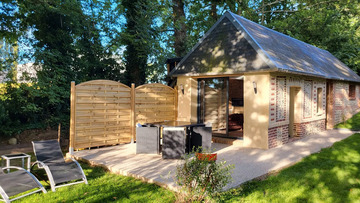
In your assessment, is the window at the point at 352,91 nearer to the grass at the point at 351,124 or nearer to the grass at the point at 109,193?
the grass at the point at 351,124

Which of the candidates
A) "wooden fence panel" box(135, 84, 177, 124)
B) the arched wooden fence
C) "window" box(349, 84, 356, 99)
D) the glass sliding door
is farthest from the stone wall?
"window" box(349, 84, 356, 99)

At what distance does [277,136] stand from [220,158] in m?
3.04

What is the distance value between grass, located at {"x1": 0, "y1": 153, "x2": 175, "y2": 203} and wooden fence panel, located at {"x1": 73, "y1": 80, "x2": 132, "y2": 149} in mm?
2943

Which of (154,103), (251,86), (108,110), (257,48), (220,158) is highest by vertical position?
(257,48)

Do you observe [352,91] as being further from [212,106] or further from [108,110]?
[108,110]

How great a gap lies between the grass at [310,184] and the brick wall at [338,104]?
6872 mm

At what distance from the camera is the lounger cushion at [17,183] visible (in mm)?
4484

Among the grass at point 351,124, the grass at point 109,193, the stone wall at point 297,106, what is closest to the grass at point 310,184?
the grass at point 109,193

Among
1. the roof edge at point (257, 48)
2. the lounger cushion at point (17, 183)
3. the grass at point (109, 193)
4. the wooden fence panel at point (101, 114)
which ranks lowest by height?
the grass at point (109, 193)

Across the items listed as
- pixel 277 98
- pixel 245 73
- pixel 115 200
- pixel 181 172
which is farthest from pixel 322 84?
pixel 115 200

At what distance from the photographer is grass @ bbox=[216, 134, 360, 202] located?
472 cm

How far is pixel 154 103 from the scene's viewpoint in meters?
10.7

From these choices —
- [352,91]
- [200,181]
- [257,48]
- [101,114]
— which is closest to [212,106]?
[257,48]

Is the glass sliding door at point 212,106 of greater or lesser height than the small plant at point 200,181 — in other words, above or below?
above
